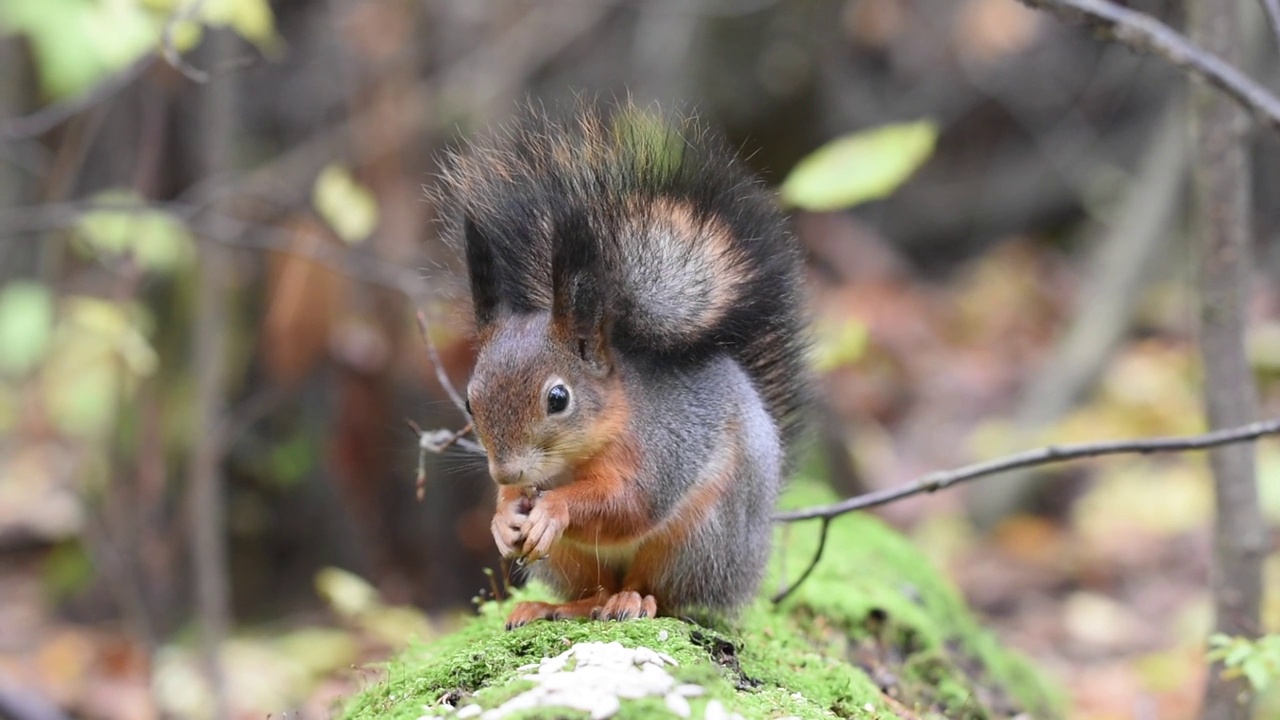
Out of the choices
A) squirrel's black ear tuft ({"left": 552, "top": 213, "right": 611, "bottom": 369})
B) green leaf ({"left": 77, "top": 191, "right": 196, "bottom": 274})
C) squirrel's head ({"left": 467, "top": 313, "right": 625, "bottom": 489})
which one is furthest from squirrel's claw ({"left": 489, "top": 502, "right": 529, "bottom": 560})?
green leaf ({"left": 77, "top": 191, "right": 196, "bottom": 274})

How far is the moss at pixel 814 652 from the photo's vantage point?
2.09m

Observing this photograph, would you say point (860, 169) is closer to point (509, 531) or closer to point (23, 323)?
point (509, 531)

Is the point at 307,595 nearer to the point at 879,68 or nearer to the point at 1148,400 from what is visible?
the point at 1148,400

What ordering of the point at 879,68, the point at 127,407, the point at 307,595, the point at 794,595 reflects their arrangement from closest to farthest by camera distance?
the point at 794,595 → the point at 127,407 → the point at 307,595 → the point at 879,68

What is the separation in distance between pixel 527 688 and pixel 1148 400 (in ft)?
19.9

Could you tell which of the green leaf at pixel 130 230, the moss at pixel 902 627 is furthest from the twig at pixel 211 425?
the moss at pixel 902 627

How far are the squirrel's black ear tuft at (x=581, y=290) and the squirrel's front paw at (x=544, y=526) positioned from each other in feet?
1.04

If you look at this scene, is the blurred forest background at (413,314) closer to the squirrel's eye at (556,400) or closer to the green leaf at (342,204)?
the green leaf at (342,204)

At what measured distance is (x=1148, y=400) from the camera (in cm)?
716

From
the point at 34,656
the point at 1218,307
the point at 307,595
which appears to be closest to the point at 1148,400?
the point at 1218,307

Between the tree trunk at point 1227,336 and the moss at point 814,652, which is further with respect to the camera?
the tree trunk at point 1227,336

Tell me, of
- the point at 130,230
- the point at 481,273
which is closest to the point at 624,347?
the point at 481,273

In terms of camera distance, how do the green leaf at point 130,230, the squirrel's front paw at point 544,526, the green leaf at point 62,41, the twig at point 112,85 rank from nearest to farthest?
the squirrel's front paw at point 544,526
the twig at point 112,85
the green leaf at point 130,230
the green leaf at point 62,41

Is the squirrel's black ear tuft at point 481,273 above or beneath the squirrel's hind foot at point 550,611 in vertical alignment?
above
